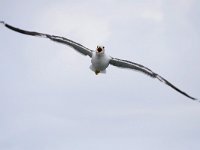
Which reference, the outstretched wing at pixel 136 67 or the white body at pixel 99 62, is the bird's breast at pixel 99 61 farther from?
the outstretched wing at pixel 136 67

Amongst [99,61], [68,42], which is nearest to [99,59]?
[99,61]

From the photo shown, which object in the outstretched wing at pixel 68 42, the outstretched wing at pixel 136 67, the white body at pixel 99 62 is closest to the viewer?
the white body at pixel 99 62

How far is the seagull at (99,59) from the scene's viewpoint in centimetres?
5019

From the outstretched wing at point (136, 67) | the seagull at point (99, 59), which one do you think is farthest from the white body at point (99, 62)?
the outstretched wing at point (136, 67)

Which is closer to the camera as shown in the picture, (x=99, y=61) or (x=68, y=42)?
(x=99, y=61)

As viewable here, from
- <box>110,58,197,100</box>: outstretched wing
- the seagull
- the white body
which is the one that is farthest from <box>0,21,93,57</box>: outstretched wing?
<box>110,58,197,100</box>: outstretched wing

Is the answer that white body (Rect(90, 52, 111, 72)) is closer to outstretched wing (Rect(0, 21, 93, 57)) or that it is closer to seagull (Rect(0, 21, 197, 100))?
seagull (Rect(0, 21, 197, 100))

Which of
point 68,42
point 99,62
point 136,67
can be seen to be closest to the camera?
point 99,62

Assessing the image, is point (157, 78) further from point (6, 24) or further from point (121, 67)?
point (6, 24)

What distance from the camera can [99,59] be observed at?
50.3 meters

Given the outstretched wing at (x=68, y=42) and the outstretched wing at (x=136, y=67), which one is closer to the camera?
the outstretched wing at (x=68, y=42)

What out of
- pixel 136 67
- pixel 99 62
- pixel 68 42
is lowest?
pixel 99 62

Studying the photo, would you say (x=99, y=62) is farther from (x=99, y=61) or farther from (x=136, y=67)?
(x=136, y=67)

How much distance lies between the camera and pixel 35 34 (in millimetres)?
53094
